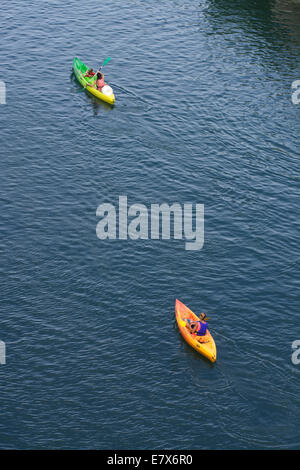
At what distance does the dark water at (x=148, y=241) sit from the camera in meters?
49.0

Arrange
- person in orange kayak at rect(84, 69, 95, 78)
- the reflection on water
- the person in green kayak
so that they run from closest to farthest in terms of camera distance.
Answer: the person in green kayak, person in orange kayak at rect(84, 69, 95, 78), the reflection on water

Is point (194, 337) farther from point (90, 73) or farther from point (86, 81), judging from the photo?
point (90, 73)

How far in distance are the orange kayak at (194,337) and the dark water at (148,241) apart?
876 millimetres

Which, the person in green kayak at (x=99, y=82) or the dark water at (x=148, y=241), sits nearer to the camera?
the dark water at (x=148, y=241)

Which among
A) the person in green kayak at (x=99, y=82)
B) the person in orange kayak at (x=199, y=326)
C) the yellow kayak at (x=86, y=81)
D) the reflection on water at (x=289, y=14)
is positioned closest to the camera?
the person in orange kayak at (x=199, y=326)

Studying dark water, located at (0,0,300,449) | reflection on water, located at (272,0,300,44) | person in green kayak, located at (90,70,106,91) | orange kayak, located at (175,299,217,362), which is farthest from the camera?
reflection on water, located at (272,0,300,44)

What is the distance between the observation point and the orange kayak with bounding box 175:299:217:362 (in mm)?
52469

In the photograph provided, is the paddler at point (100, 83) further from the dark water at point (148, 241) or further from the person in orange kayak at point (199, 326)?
the person in orange kayak at point (199, 326)

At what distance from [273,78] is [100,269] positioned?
4555 cm

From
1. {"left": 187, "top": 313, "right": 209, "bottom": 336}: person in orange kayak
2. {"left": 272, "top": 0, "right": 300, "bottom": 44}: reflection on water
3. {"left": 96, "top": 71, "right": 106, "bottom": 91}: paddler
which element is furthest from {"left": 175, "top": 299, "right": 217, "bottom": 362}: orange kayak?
{"left": 272, "top": 0, "right": 300, "bottom": 44}: reflection on water

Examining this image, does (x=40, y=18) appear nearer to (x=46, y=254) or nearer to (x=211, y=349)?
(x=46, y=254)

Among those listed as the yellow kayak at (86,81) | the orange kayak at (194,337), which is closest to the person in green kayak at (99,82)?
the yellow kayak at (86,81)

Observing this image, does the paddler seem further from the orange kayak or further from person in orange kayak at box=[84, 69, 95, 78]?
the orange kayak

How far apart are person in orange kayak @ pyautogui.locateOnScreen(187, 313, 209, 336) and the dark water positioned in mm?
1622
